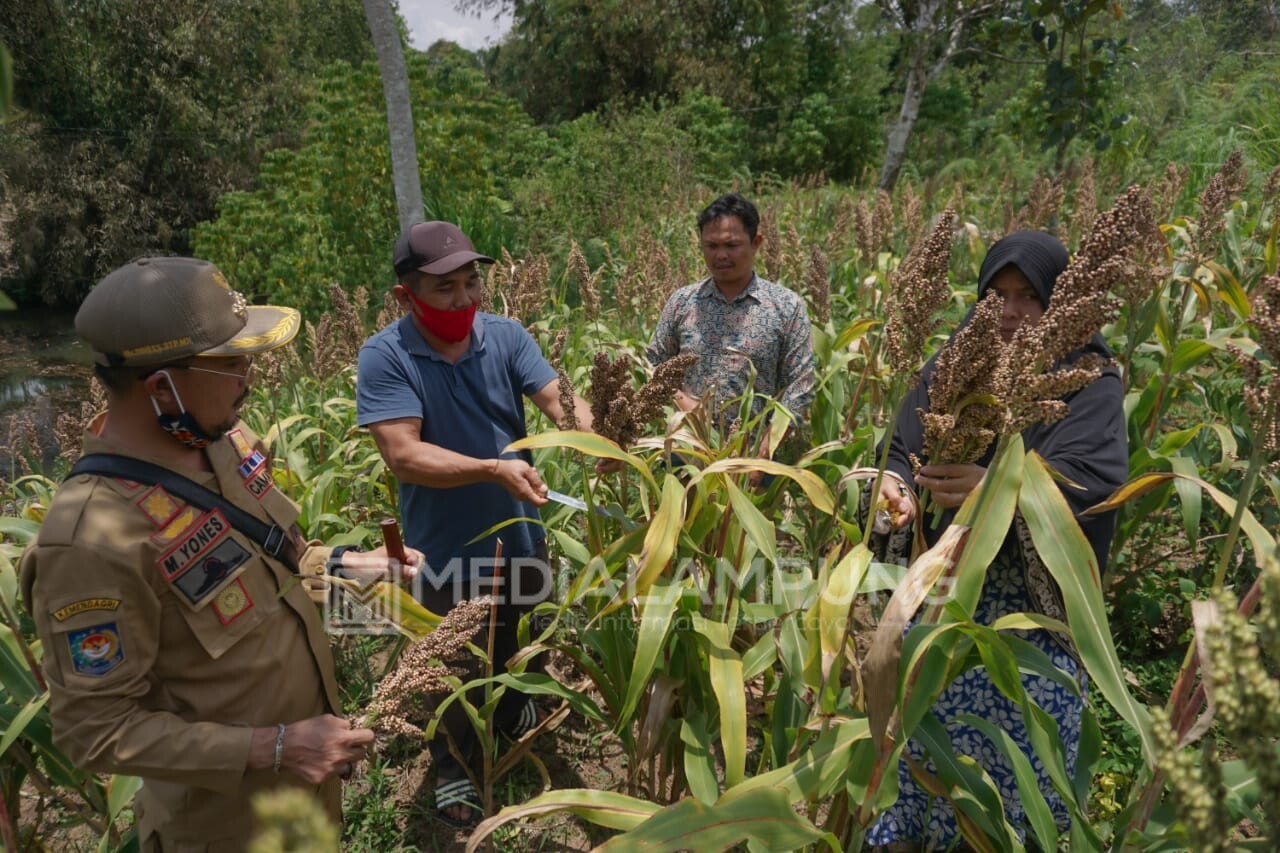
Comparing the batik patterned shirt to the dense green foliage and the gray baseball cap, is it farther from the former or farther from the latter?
the dense green foliage

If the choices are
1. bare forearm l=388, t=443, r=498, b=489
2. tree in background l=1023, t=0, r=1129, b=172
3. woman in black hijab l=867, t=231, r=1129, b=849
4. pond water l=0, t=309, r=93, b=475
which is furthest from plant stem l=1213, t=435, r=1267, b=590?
pond water l=0, t=309, r=93, b=475

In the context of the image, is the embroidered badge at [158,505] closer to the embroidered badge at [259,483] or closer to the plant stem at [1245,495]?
the embroidered badge at [259,483]

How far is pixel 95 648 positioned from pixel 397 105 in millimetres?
5973

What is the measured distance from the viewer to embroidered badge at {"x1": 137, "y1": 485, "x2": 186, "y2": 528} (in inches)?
56.1

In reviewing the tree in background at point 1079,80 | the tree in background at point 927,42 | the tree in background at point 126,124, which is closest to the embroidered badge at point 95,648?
the tree in background at point 1079,80

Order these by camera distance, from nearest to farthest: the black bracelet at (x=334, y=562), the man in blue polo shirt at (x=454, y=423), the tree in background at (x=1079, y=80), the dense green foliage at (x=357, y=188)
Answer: the black bracelet at (x=334, y=562) < the man in blue polo shirt at (x=454, y=423) < the tree in background at (x=1079, y=80) < the dense green foliage at (x=357, y=188)

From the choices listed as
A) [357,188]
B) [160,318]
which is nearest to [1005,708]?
[160,318]

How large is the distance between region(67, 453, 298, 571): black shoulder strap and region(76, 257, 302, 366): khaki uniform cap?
183 millimetres

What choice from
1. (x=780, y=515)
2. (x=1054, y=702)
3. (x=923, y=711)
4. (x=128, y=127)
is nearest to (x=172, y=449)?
(x=923, y=711)

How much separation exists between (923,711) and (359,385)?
1766 mm

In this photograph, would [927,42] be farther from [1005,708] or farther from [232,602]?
[232,602]

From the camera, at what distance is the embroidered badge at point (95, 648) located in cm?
133

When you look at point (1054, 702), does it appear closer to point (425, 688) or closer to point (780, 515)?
point (780, 515)

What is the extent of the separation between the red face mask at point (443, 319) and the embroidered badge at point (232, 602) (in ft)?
3.52
